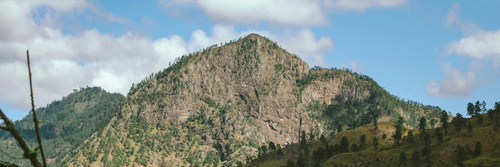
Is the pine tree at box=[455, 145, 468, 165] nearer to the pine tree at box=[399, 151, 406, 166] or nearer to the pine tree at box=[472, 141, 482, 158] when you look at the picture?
the pine tree at box=[472, 141, 482, 158]

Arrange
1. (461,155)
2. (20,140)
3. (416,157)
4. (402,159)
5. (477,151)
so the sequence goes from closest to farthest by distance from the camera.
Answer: (20,140), (477,151), (461,155), (416,157), (402,159)

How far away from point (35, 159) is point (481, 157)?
593ft

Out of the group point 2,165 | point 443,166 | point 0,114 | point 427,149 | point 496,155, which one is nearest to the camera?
point 0,114

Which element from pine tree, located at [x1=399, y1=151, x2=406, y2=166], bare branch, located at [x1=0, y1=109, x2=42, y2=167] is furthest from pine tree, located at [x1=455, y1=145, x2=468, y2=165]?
bare branch, located at [x1=0, y1=109, x2=42, y2=167]

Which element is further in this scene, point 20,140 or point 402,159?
point 402,159

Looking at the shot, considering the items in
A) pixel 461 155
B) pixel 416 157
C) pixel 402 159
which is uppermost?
pixel 461 155

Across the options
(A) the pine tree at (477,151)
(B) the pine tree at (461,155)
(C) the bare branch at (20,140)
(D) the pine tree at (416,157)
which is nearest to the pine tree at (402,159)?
(D) the pine tree at (416,157)

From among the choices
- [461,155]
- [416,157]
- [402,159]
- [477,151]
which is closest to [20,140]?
[477,151]

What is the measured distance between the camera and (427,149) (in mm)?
187250

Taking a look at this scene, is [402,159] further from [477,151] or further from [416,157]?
[477,151]

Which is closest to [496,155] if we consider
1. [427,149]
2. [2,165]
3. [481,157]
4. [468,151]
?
[481,157]

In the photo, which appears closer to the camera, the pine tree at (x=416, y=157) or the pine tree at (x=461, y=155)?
the pine tree at (x=461, y=155)

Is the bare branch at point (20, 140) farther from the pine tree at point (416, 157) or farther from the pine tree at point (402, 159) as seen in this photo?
the pine tree at point (402, 159)

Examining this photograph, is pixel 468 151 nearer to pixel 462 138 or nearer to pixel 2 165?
pixel 462 138
